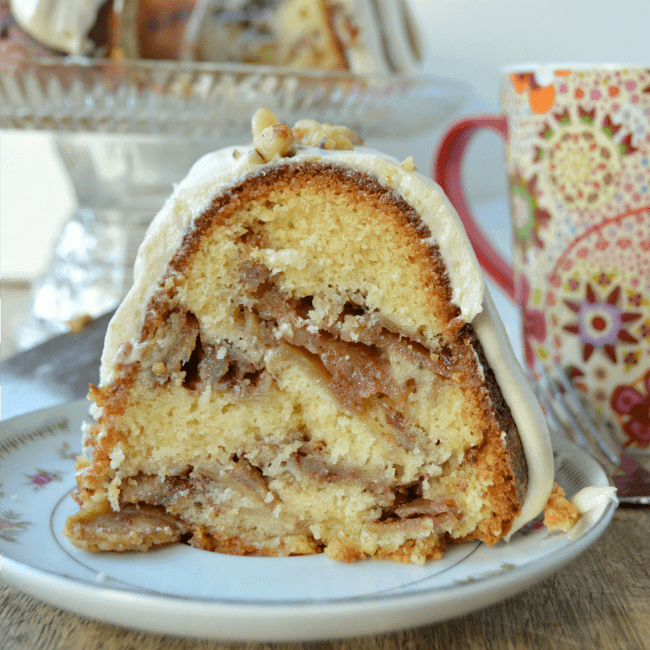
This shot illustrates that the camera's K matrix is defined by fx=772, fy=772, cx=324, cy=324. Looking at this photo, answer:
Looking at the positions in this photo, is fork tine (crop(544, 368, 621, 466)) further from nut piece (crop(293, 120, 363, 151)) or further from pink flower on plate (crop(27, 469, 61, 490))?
pink flower on plate (crop(27, 469, 61, 490))

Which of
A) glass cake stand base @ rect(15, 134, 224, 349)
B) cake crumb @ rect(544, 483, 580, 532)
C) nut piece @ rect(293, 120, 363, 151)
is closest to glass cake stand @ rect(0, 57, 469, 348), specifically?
glass cake stand base @ rect(15, 134, 224, 349)

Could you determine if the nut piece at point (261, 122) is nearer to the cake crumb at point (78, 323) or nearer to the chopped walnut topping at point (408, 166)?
the chopped walnut topping at point (408, 166)

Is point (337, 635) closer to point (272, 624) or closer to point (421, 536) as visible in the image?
point (272, 624)

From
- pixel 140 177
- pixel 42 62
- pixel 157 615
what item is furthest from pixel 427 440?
pixel 140 177

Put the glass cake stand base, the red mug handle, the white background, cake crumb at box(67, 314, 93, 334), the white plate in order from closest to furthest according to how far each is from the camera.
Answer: the white plate
the red mug handle
cake crumb at box(67, 314, 93, 334)
the glass cake stand base
the white background

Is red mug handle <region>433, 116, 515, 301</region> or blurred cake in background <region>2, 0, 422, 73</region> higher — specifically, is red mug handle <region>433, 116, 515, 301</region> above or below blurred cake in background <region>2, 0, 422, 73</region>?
below

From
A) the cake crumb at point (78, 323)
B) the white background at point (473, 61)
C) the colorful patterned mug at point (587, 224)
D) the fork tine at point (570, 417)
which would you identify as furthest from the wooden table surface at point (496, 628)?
the white background at point (473, 61)
